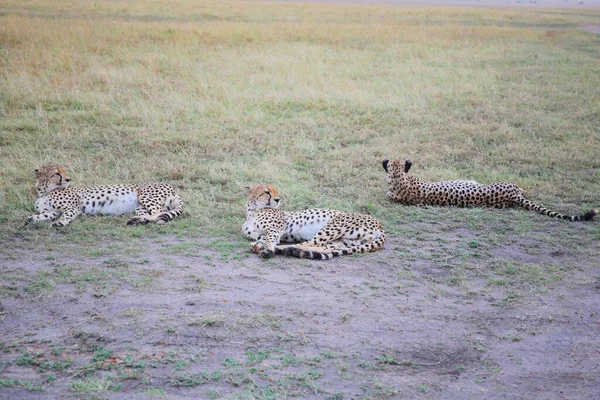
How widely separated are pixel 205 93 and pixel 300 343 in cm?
887

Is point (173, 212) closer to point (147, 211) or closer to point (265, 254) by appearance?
point (147, 211)

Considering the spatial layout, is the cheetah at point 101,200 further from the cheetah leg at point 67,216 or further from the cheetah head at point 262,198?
the cheetah head at point 262,198

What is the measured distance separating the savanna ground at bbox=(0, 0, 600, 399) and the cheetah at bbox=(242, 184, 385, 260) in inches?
5.2

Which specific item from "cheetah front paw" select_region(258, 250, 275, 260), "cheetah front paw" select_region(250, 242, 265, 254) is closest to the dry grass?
"cheetah front paw" select_region(250, 242, 265, 254)

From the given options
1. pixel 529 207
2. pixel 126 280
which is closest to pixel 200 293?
pixel 126 280

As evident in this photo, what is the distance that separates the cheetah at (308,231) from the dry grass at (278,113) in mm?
454

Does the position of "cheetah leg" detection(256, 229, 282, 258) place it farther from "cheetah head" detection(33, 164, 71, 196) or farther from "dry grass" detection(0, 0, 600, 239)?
"cheetah head" detection(33, 164, 71, 196)

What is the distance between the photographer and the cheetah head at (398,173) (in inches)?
321

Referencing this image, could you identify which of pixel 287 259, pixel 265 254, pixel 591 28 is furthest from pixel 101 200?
pixel 591 28

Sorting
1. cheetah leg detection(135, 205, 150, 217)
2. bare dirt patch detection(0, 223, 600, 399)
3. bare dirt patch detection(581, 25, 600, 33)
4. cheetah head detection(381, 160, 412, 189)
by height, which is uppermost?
bare dirt patch detection(581, 25, 600, 33)

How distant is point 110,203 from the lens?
7.42m

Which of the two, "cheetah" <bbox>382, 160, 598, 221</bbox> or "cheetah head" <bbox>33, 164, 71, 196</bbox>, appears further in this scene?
"cheetah" <bbox>382, 160, 598, 221</bbox>

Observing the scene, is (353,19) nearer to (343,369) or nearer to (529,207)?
A: (529,207)

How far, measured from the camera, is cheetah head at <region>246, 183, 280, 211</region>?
7.01 metres
